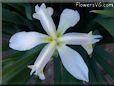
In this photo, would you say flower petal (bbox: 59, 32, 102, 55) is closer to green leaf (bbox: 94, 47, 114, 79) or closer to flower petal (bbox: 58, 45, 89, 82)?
flower petal (bbox: 58, 45, 89, 82)

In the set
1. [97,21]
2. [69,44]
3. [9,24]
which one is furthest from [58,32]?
[9,24]

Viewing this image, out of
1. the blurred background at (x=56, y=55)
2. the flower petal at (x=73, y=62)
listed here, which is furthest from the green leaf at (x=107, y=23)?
the flower petal at (x=73, y=62)

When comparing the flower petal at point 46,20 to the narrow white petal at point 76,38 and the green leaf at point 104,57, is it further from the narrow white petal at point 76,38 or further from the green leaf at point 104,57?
the green leaf at point 104,57

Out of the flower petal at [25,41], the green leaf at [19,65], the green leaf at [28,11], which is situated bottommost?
the green leaf at [19,65]

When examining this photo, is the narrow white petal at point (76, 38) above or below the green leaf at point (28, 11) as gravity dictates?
below

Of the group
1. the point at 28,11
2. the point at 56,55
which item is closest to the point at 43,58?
the point at 56,55

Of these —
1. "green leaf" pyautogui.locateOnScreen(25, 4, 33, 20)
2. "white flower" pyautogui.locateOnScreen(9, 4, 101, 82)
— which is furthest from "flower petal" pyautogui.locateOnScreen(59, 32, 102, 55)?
"green leaf" pyautogui.locateOnScreen(25, 4, 33, 20)

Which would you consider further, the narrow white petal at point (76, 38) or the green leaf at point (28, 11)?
the green leaf at point (28, 11)
